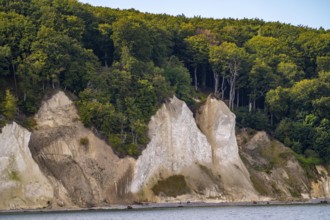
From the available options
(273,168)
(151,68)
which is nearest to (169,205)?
(151,68)

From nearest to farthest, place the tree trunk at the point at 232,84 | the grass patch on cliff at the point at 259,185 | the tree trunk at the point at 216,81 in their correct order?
the grass patch on cliff at the point at 259,185 → the tree trunk at the point at 232,84 → the tree trunk at the point at 216,81

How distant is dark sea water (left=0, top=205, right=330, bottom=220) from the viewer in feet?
244

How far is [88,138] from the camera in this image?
9069cm

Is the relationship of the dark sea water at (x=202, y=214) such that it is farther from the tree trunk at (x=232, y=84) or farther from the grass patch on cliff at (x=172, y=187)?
the tree trunk at (x=232, y=84)

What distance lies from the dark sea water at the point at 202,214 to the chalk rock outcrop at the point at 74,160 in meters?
5.08

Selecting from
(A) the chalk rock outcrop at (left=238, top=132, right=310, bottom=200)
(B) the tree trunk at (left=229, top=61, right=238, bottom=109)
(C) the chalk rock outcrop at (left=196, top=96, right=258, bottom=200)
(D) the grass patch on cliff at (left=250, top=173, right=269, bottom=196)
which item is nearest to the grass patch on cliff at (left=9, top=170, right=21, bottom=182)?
(C) the chalk rock outcrop at (left=196, top=96, right=258, bottom=200)

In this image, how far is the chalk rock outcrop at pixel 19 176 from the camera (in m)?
81.2

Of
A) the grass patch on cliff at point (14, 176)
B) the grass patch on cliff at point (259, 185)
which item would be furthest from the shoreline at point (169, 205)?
the grass patch on cliff at point (14, 176)

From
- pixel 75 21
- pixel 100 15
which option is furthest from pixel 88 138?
pixel 100 15

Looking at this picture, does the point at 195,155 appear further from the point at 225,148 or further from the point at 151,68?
the point at 151,68

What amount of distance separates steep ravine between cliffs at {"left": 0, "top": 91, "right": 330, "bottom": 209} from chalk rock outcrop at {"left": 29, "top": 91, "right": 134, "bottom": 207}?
0.10 m

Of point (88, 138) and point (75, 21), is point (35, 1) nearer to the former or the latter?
point (75, 21)

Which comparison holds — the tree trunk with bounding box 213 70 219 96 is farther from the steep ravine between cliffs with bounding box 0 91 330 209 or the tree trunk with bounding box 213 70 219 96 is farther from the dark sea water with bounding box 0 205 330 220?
the dark sea water with bounding box 0 205 330 220

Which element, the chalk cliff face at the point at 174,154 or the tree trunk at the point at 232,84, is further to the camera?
the tree trunk at the point at 232,84
